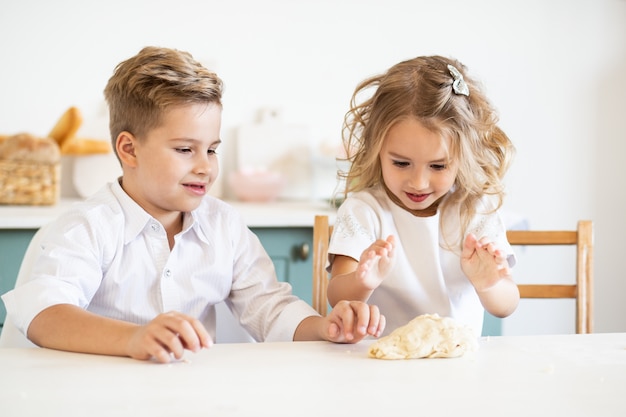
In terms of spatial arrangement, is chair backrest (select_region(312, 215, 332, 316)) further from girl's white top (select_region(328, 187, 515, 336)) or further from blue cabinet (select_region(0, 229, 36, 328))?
blue cabinet (select_region(0, 229, 36, 328))

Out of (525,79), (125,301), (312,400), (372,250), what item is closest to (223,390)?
(312,400)

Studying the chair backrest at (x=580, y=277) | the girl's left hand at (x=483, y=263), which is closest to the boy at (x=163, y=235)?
the girl's left hand at (x=483, y=263)

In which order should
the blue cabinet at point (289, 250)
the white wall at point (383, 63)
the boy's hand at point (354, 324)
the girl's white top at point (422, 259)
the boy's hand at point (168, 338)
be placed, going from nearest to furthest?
the boy's hand at point (168, 338) → the boy's hand at point (354, 324) → the girl's white top at point (422, 259) → the blue cabinet at point (289, 250) → the white wall at point (383, 63)

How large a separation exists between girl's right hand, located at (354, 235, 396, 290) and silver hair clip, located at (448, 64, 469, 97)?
0.37 meters

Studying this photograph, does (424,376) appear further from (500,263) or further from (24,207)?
(24,207)

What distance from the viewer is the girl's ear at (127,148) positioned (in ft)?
4.16

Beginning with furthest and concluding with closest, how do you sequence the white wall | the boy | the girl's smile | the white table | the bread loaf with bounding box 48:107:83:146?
the white wall
the bread loaf with bounding box 48:107:83:146
the girl's smile
the boy
the white table

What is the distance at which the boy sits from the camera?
1.18 meters

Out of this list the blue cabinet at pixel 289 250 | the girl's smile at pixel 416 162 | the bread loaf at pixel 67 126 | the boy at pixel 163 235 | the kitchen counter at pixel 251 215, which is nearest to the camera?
the boy at pixel 163 235

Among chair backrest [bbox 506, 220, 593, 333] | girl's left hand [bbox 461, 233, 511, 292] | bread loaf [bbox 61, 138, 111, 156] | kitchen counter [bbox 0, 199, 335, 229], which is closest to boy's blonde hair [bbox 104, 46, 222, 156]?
girl's left hand [bbox 461, 233, 511, 292]

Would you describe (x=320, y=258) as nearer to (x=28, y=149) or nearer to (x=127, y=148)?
(x=127, y=148)

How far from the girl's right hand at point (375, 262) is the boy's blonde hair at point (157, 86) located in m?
0.36

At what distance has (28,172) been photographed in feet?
7.37

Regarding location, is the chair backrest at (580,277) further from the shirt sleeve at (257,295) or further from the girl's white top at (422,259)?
the shirt sleeve at (257,295)
